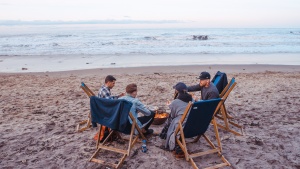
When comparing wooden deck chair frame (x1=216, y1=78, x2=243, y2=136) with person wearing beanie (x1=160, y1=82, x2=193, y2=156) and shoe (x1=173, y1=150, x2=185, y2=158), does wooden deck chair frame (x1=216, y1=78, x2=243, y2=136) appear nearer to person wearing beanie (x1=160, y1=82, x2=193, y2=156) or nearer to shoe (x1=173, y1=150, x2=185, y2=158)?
person wearing beanie (x1=160, y1=82, x2=193, y2=156)

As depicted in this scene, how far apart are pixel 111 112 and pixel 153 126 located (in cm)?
163

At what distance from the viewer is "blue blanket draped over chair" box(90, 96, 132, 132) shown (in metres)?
4.00

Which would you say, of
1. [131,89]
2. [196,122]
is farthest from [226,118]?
[131,89]

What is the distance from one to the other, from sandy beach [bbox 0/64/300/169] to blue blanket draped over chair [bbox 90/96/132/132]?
594 millimetres

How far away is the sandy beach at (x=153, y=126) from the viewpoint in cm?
422

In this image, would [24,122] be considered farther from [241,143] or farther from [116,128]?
[241,143]

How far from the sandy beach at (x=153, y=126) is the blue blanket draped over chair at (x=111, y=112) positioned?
59 centimetres

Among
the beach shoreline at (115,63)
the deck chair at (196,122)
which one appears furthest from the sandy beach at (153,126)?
the beach shoreline at (115,63)

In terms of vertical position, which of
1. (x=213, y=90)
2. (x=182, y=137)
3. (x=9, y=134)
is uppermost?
(x=213, y=90)

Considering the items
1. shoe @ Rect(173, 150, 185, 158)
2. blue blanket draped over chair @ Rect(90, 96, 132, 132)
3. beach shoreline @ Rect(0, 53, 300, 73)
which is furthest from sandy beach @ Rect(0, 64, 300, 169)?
beach shoreline @ Rect(0, 53, 300, 73)

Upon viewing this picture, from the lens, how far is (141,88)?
8.92m

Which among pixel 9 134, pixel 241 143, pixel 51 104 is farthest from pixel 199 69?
pixel 9 134

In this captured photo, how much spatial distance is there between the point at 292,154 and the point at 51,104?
559cm

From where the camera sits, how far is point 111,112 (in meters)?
4.12
